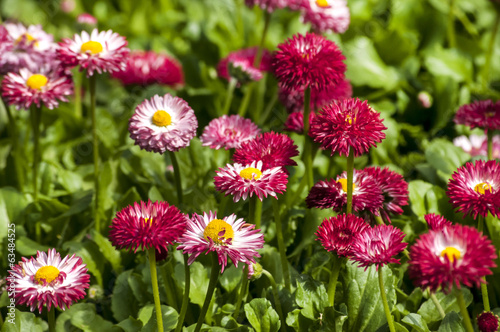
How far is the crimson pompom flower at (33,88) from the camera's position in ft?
6.80

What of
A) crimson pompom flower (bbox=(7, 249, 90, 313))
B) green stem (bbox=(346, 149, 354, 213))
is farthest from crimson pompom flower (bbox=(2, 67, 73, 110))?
green stem (bbox=(346, 149, 354, 213))

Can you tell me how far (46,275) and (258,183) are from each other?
59 centimetres

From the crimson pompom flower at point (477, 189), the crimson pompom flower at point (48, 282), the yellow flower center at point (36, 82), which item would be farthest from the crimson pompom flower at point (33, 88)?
the crimson pompom flower at point (477, 189)

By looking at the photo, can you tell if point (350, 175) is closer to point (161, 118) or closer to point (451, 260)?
point (451, 260)

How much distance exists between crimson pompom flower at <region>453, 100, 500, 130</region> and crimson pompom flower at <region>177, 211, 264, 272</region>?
1025 millimetres

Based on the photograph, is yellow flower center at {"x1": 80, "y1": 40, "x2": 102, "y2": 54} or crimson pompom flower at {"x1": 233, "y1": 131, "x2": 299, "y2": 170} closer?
crimson pompom flower at {"x1": 233, "y1": 131, "x2": 299, "y2": 170}

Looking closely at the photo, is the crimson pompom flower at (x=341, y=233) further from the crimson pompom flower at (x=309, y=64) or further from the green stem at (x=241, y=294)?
the crimson pompom flower at (x=309, y=64)

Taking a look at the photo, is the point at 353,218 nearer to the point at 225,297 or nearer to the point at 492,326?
the point at 492,326

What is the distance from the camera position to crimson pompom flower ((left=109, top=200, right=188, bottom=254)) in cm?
141

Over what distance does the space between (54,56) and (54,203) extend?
22.2 inches

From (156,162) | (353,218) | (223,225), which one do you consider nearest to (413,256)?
(353,218)

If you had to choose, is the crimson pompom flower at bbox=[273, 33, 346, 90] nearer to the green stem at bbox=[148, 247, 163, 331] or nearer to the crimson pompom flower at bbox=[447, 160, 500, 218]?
the crimson pompom flower at bbox=[447, 160, 500, 218]

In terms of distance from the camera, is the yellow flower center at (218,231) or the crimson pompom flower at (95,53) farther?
the crimson pompom flower at (95,53)

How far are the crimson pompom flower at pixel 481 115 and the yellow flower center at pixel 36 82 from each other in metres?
1.52
